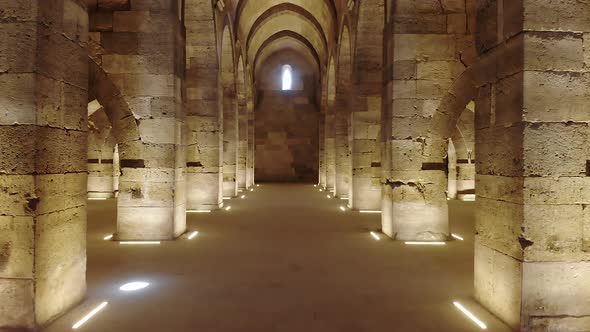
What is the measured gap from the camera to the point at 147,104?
637 cm

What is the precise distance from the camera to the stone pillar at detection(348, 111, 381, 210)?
9.95 m

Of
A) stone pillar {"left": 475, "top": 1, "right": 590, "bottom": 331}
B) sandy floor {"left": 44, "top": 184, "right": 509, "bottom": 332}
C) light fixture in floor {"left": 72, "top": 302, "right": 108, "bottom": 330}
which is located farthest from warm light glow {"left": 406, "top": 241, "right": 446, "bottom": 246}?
light fixture in floor {"left": 72, "top": 302, "right": 108, "bottom": 330}

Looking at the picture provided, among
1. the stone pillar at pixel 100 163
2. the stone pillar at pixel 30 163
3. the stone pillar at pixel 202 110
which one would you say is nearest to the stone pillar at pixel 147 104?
the stone pillar at pixel 202 110

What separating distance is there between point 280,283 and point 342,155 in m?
9.68

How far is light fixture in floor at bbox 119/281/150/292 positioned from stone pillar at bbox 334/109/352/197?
9.66 meters

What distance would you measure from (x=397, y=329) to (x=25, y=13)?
3.69 metres

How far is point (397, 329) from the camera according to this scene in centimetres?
312

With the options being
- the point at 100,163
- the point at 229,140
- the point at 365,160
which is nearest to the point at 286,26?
the point at 229,140

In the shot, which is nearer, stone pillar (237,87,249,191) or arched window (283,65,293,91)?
stone pillar (237,87,249,191)

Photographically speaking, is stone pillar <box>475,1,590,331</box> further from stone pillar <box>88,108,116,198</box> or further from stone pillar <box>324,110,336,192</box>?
stone pillar <box>324,110,336,192</box>

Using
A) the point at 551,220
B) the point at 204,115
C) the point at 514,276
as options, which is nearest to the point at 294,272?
the point at 514,276

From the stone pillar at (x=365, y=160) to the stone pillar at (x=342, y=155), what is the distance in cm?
330

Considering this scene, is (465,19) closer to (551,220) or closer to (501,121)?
(501,121)

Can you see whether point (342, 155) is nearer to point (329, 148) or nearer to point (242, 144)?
point (329, 148)
